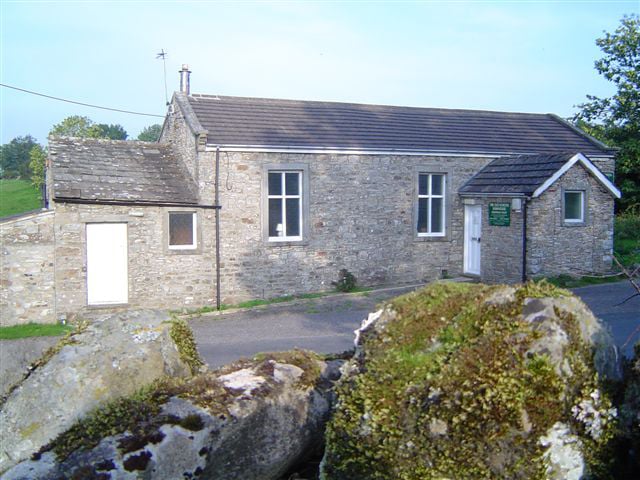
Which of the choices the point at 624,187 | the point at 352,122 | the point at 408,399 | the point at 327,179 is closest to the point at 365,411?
the point at 408,399

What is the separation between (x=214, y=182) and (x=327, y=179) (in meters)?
3.24

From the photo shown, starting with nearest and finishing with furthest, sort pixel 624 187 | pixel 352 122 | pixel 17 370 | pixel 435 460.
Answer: pixel 435 460
pixel 17 370
pixel 352 122
pixel 624 187

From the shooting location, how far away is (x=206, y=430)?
4.00 metres

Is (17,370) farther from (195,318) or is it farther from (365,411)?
(365,411)

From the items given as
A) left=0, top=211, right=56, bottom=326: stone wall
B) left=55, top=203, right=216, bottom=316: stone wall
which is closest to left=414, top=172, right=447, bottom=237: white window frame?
left=55, top=203, right=216, bottom=316: stone wall

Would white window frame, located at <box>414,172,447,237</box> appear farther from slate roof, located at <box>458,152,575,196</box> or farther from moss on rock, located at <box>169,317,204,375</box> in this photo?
moss on rock, located at <box>169,317,204,375</box>

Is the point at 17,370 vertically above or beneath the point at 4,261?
beneath

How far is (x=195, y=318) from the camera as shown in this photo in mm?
16000

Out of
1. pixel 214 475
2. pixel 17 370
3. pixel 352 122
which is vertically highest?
pixel 352 122

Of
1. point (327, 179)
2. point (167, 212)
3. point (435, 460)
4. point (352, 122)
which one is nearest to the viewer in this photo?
point (435, 460)

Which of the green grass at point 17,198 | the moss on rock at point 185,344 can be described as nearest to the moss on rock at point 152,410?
the moss on rock at point 185,344

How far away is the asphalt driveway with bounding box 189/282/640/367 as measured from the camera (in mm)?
11680

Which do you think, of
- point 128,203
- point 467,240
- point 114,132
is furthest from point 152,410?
point 114,132

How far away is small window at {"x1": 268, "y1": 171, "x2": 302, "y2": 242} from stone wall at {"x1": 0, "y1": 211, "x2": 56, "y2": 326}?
5.66m
